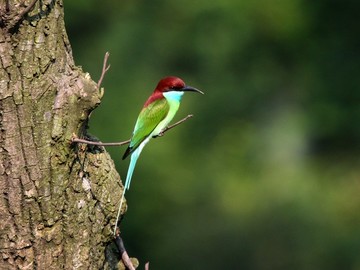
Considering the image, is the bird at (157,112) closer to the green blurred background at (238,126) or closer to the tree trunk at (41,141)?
the tree trunk at (41,141)

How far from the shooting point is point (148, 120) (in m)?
6.16

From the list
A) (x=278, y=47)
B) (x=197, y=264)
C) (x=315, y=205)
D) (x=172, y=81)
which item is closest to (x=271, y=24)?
(x=278, y=47)

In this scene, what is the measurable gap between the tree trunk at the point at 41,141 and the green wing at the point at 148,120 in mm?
1081

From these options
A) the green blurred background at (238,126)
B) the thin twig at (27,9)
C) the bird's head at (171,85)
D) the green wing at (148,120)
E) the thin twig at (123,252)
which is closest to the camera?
the thin twig at (27,9)

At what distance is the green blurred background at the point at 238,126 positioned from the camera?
1781 centimetres

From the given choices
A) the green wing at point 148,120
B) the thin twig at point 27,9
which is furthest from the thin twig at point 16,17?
the green wing at point 148,120

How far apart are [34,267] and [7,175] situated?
1.19 feet

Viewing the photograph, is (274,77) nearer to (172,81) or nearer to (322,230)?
(322,230)

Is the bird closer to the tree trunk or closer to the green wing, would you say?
the green wing

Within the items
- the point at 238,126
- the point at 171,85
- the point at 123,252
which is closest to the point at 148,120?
the point at 171,85

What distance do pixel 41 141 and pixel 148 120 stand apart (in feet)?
4.76

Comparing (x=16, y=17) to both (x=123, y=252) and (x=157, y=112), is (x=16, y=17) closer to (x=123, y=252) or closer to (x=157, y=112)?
(x=123, y=252)

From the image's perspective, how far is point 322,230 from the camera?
1894 cm

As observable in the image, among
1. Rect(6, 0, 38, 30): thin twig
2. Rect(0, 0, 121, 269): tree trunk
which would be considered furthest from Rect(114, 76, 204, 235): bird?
Rect(6, 0, 38, 30): thin twig
